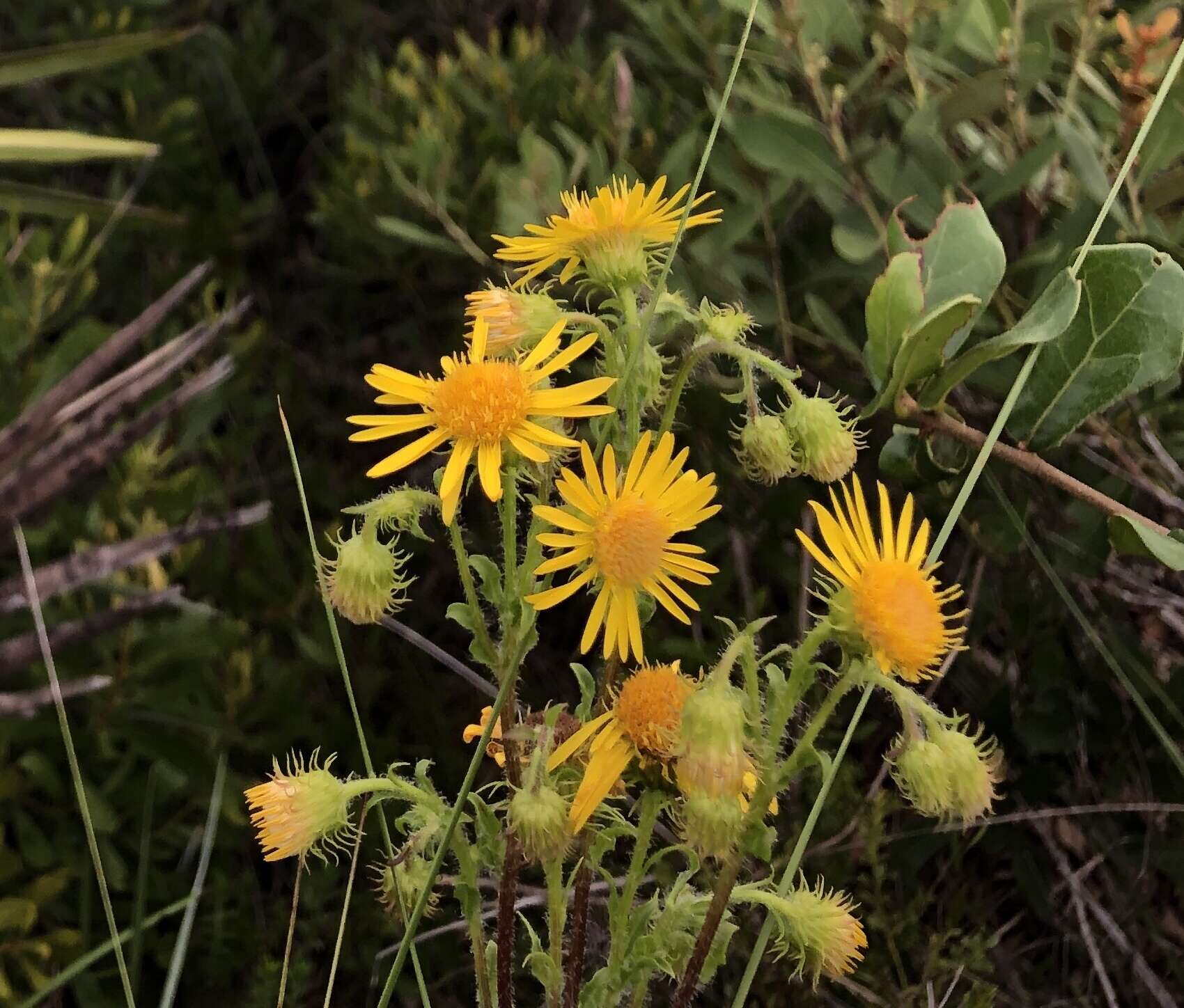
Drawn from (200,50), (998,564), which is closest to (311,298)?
(200,50)

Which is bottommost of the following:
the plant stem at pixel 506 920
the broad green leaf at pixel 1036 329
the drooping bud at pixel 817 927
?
the plant stem at pixel 506 920

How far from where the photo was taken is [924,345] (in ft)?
1.58

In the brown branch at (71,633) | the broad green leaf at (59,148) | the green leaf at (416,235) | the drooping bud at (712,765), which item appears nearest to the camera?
the drooping bud at (712,765)

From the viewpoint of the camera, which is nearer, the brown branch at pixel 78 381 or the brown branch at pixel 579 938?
the brown branch at pixel 579 938

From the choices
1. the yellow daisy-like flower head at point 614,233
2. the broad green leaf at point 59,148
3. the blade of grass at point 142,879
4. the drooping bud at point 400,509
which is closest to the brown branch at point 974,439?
the yellow daisy-like flower head at point 614,233

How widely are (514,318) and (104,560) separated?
47 centimetres

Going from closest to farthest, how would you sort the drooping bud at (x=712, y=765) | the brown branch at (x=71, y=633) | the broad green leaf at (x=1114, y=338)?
the drooping bud at (x=712, y=765)
the broad green leaf at (x=1114, y=338)
the brown branch at (x=71, y=633)

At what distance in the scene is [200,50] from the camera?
1751 millimetres

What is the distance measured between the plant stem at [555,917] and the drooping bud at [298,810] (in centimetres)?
10

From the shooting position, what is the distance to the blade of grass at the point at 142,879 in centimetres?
76

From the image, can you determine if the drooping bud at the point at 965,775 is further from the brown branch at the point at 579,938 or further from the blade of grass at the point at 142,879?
the blade of grass at the point at 142,879

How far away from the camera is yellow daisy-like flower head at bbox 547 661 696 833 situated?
427 mm

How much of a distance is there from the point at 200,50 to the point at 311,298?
573mm

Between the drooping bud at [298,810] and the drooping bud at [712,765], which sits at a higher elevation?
the drooping bud at [712,765]
